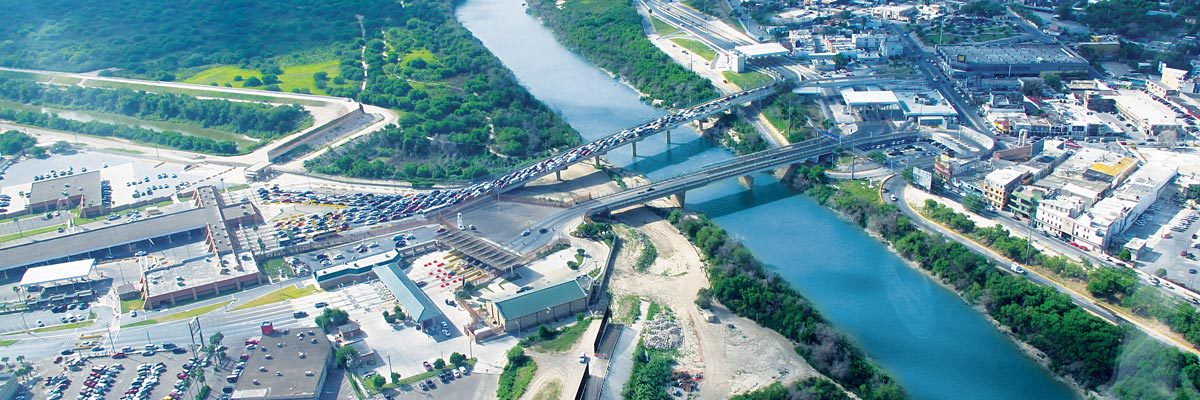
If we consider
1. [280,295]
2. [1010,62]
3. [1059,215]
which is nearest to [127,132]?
[280,295]

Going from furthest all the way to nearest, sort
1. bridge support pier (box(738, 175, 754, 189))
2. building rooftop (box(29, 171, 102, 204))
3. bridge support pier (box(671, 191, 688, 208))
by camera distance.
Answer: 1. bridge support pier (box(738, 175, 754, 189))
2. building rooftop (box(29, 171, 102, 204))
3. bridge support pier (box(671, 191, 688, 208))

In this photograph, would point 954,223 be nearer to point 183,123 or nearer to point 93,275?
point 93,275

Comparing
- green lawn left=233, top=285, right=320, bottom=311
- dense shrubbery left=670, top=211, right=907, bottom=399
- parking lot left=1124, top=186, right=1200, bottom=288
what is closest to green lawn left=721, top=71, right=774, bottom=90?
dense shrubbery left=670, top=211, right=907, bottom=399

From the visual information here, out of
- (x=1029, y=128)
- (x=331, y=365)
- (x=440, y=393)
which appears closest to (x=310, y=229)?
(x=331, y=365)

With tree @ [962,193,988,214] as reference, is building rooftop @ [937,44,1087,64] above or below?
above

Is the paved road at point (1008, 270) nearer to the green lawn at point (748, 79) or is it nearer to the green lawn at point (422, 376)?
the green lawn at point (748, 79)

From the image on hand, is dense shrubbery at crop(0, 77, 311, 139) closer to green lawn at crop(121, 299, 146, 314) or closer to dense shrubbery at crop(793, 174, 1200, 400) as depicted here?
green lawn at crop(121, 299, 146, 314)

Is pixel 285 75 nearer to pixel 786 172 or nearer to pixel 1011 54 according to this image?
pixel 786 172
